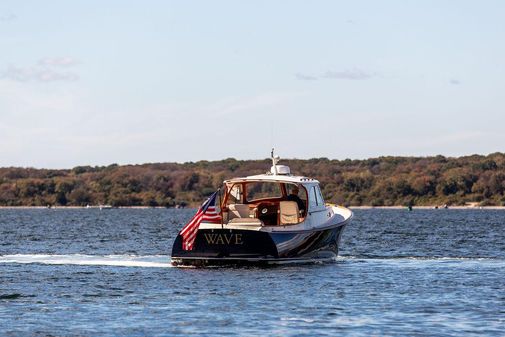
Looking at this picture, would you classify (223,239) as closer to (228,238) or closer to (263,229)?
(228,238)

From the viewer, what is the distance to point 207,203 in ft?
149

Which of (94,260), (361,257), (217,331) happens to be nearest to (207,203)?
(94,260)

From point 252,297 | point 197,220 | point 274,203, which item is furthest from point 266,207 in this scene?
point 252,297

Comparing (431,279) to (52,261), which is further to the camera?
(52,261)

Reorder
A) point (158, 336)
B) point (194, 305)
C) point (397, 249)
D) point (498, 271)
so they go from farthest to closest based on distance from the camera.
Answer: point (397, 249), point (498, 271), point (194, 305), point (158, 336)

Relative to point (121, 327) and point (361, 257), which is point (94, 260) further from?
point (121, 327)

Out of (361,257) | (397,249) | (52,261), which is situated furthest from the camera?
(397,249)

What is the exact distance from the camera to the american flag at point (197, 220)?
44.8m

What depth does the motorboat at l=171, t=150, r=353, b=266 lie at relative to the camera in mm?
44469

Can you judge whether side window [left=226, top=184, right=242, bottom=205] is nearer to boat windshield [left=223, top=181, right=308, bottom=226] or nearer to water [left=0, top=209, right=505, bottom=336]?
boat windshield [left=223, top=181, right=308, bottom=226]

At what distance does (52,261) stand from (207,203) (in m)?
9.03

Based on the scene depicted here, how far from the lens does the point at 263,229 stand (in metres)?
44.7

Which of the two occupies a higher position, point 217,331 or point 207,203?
point 207,203

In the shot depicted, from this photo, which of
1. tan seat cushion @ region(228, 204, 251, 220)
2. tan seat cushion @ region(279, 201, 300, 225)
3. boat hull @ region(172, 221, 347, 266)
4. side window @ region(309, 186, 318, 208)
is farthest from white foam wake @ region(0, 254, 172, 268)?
side window @ region(309, 186, 318, 208)
